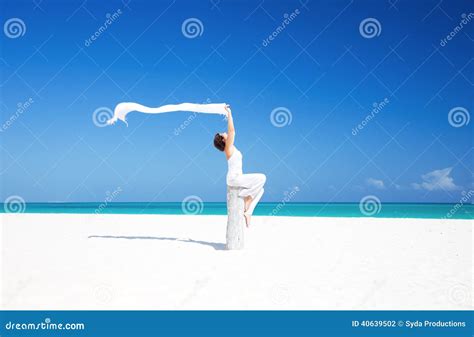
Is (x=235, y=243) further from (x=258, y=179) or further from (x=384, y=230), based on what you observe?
(x=384, y=230)

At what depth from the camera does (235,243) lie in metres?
8.50

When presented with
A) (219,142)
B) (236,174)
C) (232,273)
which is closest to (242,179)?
(236,174)

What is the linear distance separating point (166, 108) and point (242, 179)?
2018 millimetres

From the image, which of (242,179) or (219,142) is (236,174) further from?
(219,142)

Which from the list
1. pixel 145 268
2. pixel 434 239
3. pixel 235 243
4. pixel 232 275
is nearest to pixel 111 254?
pixel 145 268

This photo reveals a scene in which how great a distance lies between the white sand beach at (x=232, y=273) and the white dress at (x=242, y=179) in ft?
3.71

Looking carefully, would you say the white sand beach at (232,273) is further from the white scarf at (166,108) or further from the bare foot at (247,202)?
the white scarf at (166,108)

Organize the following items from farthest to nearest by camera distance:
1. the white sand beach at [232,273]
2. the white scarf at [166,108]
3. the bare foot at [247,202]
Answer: the bare foot at [247,202], the white scarf at [166,108], the white sand beach at [232,273]

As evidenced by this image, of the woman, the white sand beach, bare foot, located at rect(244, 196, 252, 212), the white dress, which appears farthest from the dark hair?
the white sand beach

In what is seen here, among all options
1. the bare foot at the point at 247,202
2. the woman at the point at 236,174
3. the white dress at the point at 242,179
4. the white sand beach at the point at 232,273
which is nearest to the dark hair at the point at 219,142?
the woman at the point at 236,174

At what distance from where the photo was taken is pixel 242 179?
845cm

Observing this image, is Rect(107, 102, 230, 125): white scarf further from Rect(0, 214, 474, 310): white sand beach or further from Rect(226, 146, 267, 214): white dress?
Rect(0, 214, 474, 310): white sand beach

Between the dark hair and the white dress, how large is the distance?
251 mm

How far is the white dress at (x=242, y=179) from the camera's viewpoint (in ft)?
27.8
